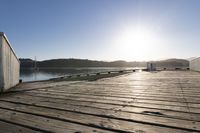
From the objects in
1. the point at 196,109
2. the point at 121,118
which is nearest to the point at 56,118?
the point at 121,118

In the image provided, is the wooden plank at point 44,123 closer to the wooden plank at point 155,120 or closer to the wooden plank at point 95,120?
the wooden plank at point 95,120

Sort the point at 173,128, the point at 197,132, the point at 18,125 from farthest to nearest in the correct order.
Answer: the point at 18,125 → the point at 173,128 → the point at 197,132

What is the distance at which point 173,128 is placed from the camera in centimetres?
239

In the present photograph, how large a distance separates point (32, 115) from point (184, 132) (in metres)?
2.31

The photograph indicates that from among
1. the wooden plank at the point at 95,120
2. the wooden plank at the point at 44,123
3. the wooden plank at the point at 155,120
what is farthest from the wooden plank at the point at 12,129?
the wooden plank at the point at 155,120

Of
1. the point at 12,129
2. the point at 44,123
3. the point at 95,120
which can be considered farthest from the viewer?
the point at 95,120

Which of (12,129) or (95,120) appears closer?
(12,129)

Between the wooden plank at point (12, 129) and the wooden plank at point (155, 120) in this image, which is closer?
the wooden plank at point (12, 129)

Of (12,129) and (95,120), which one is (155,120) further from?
(12,129)

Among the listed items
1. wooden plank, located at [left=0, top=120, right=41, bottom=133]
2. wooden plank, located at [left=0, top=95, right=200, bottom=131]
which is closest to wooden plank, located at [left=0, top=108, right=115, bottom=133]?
wooden plank, located at [left=0, top=120, right=41, bottom=133]

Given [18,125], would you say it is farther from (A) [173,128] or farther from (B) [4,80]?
(B) [4,80]

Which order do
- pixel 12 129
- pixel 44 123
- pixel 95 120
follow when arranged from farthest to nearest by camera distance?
pixel 95 120 < pixel 44 123 < pixel 12 129

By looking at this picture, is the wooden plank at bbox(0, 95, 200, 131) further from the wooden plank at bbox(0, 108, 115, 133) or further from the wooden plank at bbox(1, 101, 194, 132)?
the wooden plank at bbox(0, 108, 115, 133)

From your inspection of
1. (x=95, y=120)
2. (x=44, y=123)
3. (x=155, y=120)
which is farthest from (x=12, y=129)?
(x=155, y=120)
